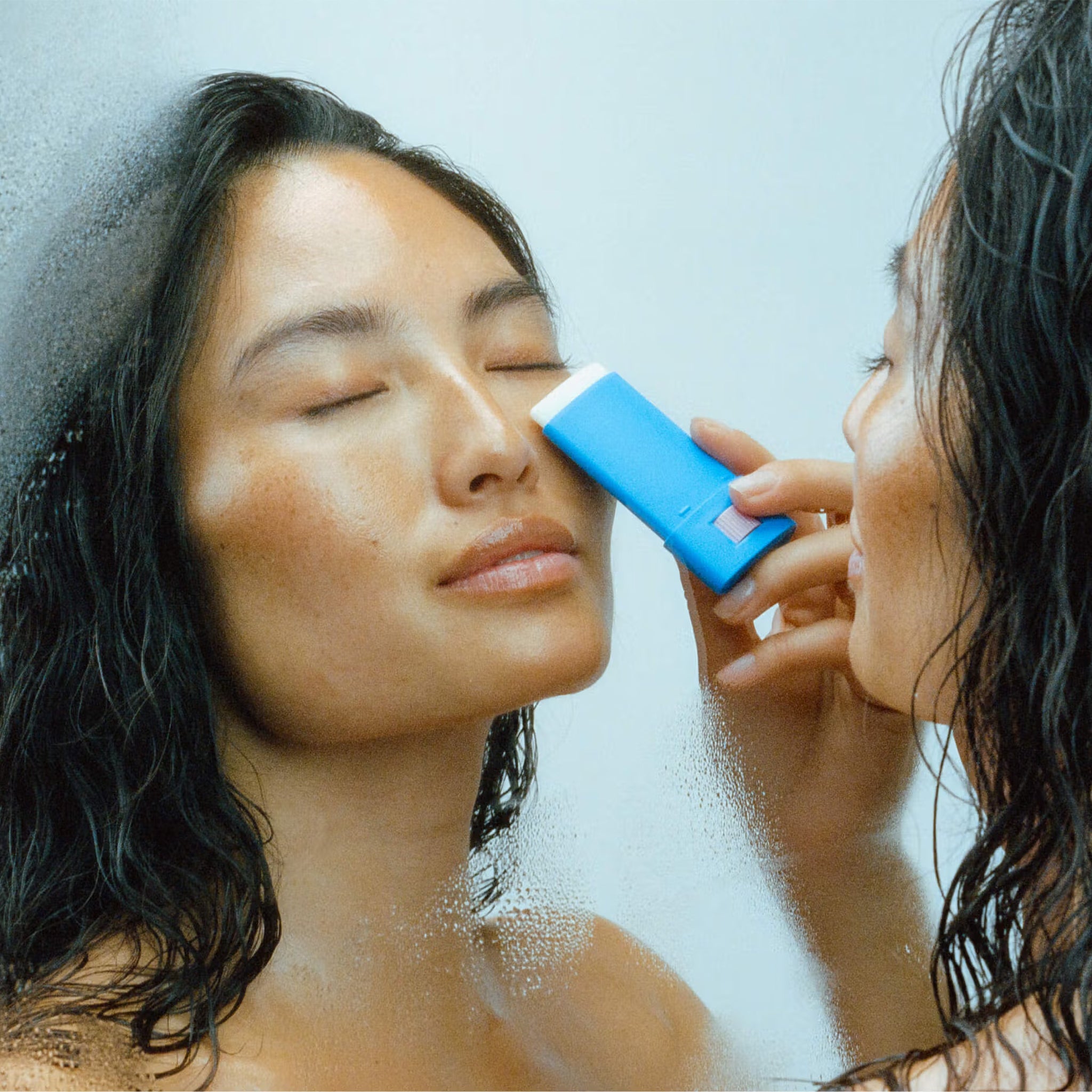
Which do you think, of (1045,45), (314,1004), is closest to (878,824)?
(314,1004)

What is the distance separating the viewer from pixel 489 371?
71 centimetres

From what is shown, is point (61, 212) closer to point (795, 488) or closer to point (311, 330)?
point (311, 330)

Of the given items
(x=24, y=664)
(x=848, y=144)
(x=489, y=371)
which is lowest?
(x=24, y=664)

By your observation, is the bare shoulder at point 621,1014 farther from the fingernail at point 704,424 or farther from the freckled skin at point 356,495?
the fingernail at point 704,424

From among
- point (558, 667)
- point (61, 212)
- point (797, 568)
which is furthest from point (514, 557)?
point (61, 212)

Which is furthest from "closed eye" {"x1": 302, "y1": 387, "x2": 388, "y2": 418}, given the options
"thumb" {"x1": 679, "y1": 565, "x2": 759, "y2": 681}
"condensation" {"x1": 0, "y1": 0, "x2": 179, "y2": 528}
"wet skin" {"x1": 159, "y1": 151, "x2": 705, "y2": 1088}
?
"thumb" {"x1": 679, "y1": 565, "x2": 759, "y2": 681}

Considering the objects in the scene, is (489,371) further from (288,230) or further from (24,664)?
(24,664)

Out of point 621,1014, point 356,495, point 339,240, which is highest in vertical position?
point 339,240

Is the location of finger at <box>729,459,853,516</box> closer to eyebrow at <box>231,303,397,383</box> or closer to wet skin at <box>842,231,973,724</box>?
wet skin at <box>842,231,973,724</box>

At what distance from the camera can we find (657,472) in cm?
73

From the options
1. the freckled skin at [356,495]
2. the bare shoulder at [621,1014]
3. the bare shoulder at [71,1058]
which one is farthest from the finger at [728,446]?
the bare shoulder at [71,1058]

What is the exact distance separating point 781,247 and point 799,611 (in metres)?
0.22

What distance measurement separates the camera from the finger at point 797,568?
74 cm

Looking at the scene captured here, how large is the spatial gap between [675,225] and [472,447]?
0.76 ft
